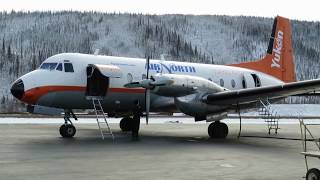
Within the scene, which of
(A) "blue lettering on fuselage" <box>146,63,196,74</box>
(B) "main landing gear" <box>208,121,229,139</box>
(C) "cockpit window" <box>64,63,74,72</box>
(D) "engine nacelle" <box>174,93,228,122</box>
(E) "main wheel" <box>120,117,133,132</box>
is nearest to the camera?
(D) "engine nacelle" <box>174,93,228,122</box>

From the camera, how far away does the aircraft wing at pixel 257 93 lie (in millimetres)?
16547

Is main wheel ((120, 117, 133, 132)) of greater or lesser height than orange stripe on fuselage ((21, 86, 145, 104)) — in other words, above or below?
below

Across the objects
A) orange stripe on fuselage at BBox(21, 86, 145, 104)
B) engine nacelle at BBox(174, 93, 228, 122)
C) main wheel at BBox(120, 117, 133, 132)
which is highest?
orange stripe on fuselage at BBox(21, 86, 145, 104)

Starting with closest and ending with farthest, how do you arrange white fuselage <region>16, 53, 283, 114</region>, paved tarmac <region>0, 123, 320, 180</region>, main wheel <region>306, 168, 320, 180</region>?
main wheel <region>306, 168, 320, 180</region>
paved tarmac <region>0, 123, 320, 180</region>
white fuselage <region>16, 53, 283, 114</region>

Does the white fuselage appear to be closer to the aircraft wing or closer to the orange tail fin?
the aircraft wing

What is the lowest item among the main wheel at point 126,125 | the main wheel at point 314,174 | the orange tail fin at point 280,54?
the main wheel at point 126,125

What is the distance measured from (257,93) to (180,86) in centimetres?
297

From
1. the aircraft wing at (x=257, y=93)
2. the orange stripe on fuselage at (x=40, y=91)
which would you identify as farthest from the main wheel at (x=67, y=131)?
the aircraft wing at (x=257, y=93)

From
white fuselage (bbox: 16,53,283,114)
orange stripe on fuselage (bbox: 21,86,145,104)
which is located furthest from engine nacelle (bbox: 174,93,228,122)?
orange stripe on fuselage (bbox: 21,86,145,104)

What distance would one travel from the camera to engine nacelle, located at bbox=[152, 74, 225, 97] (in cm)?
1753

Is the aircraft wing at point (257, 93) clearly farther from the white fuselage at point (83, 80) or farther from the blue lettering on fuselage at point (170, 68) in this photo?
the blue lettering on fuselage at point (170, 68)

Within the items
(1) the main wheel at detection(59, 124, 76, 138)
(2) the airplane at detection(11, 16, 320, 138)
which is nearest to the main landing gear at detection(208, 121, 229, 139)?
(2) the airplane at detection(11, 16, 320, 138)

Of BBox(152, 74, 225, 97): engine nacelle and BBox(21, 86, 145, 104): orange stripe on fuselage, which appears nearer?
BBox(21, 86, 145, 104): orange stripe on fuselage

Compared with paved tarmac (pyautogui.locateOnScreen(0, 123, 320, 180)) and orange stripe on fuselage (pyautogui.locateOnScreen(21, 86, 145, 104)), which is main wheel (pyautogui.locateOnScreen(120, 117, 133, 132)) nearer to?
orange stripe on fuselage (pyautogui.locateOnScreen(21, 86, 145, 104))
